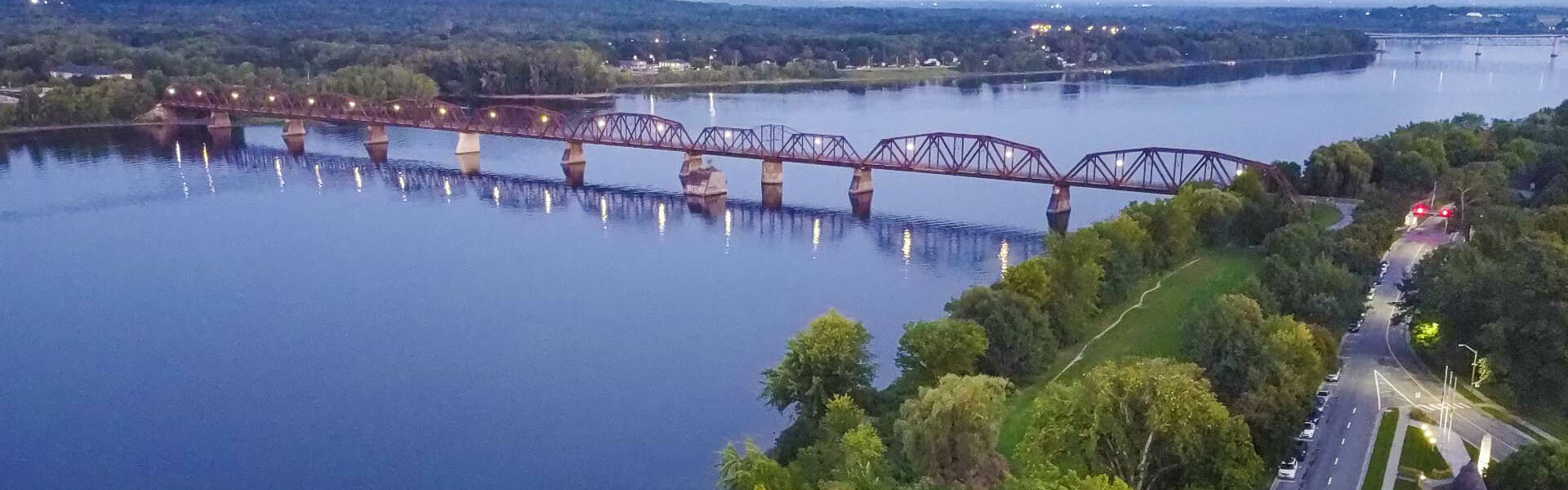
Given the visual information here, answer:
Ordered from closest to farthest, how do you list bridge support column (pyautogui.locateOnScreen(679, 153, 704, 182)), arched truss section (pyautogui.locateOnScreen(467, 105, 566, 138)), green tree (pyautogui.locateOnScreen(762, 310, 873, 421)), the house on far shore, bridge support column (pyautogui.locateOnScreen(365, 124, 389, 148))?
green tree (pyautogui.locateOnScreen(762, 310, 873, 421)) → bridge support column (pyautogui.locateOnScreen(679, 153, 704, 182)) → arched truss section (pyautogui.locateOnScreen(467, 105, 566, 138)) → bridge support column (pyautogui.locateOnScreen(365, 124, 389, 148)) → the house on far shore

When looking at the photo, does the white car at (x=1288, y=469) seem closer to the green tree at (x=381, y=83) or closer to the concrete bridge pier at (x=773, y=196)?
the concrete bridge pier at (x=773, y=196)

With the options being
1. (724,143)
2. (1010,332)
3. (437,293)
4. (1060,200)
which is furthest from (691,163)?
(1010,332)

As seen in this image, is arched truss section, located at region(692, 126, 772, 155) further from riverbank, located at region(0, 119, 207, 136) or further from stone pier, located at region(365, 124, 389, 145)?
riverbank, located at region(0, 119, 207, 136)

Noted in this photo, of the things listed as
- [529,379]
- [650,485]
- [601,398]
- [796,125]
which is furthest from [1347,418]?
[796,125]

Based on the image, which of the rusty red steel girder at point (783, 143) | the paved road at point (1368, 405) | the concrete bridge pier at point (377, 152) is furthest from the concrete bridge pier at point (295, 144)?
the paved road at point (1368, 405)

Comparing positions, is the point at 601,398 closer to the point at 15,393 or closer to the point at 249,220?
the point at 15,393

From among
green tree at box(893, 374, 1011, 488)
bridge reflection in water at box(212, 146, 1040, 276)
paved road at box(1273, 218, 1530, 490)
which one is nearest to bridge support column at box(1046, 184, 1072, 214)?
bridge reflection in water at box(212, 146, 1040, 276)
